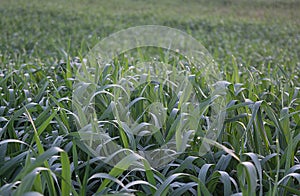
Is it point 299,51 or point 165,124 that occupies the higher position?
point 165,124

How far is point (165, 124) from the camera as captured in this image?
2.34 meters

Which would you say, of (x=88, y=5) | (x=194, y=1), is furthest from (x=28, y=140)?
(x=194, y=1)

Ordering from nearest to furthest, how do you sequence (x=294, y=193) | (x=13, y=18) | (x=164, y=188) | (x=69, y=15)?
(x=164, y=188) → (x=294, y=193) → (x=13, y=18) → (x=69, y=15)

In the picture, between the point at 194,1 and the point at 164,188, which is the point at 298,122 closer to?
the point at 164,188

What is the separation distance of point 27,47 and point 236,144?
5211 millimetres

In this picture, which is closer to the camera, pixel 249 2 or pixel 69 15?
pixel 69 15

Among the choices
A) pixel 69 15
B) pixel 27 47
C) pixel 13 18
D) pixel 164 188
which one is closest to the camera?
pixel 164 188

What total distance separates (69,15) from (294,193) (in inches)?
309

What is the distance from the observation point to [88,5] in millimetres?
10672

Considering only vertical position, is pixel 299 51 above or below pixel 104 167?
below

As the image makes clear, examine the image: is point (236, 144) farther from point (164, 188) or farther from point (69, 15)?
point (69, 15)

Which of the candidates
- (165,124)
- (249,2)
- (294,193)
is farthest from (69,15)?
(294,193)

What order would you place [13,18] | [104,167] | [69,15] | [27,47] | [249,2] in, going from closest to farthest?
[104,167] < [27,47] < [13,18] < [69,15] < [249,2]

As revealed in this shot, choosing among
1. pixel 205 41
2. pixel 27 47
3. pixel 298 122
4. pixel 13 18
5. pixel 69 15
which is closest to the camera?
pixel 298 122
